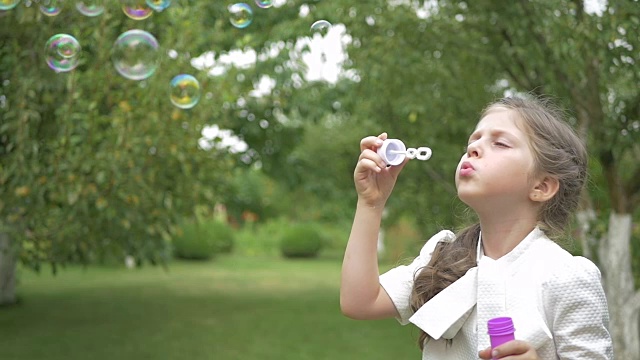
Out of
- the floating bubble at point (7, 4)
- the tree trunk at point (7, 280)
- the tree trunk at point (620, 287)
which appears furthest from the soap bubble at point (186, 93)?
the tree trunk at point (7, 280)

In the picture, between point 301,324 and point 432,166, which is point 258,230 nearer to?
point 301,324

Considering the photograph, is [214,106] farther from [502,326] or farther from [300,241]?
[300,241]

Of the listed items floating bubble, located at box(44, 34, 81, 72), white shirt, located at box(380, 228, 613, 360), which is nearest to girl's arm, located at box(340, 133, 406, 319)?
white shirt, located at box(380, 228, 613, 360)

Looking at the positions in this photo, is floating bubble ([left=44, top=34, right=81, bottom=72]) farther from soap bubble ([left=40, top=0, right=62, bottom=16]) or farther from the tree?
the tree

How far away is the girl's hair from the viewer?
1.79 m

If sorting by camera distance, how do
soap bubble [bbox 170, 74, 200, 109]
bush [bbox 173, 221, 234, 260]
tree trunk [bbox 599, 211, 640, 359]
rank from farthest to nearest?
bush [bbox 173, 221, 234, 260], tree trunk [bbox 599, 211, 640, 359], soap bubble [bbox 170, 74, 200, 109]

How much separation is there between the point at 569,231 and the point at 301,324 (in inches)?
352

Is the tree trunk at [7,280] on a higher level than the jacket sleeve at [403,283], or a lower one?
lower

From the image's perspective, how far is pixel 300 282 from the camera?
16125 mm

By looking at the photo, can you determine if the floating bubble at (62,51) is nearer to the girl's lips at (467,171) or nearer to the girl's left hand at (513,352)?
the girl's lips at (467,171)

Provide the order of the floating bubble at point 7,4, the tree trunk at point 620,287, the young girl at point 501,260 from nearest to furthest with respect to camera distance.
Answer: the young girl at point 501,260, the floating bubble at point 7,4, the tree trunk at point 620,287

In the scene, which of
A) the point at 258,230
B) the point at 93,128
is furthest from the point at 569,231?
the point at 258,230

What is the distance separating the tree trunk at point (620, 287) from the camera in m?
5.73

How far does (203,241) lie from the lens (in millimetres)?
20547
